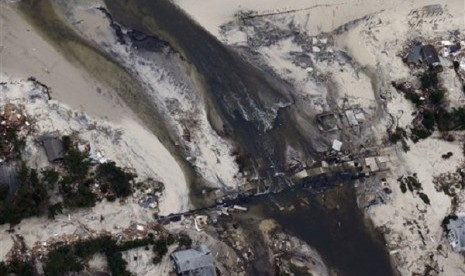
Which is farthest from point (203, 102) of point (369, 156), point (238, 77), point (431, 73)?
point (431, 73)

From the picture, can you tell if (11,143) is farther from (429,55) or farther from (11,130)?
(429,55)

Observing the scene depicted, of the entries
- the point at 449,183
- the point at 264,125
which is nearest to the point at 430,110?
the point at 449,183

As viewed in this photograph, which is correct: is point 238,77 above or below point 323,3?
below

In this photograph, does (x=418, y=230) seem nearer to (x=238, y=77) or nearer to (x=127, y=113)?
(x=238, y=77)

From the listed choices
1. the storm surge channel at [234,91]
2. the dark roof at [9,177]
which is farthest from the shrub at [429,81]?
the dark roof at [9,177]

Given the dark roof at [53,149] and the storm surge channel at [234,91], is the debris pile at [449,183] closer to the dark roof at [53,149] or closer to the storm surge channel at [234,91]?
the storm surge channel at [234,91]

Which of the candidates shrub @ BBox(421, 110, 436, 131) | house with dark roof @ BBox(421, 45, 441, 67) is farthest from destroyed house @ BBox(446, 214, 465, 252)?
house with dark roof @ BBox(421, 45, 441, 67)

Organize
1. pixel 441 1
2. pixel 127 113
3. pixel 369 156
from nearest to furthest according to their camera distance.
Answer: pixel 127 113
pixel 369 156
pixel 441 1
